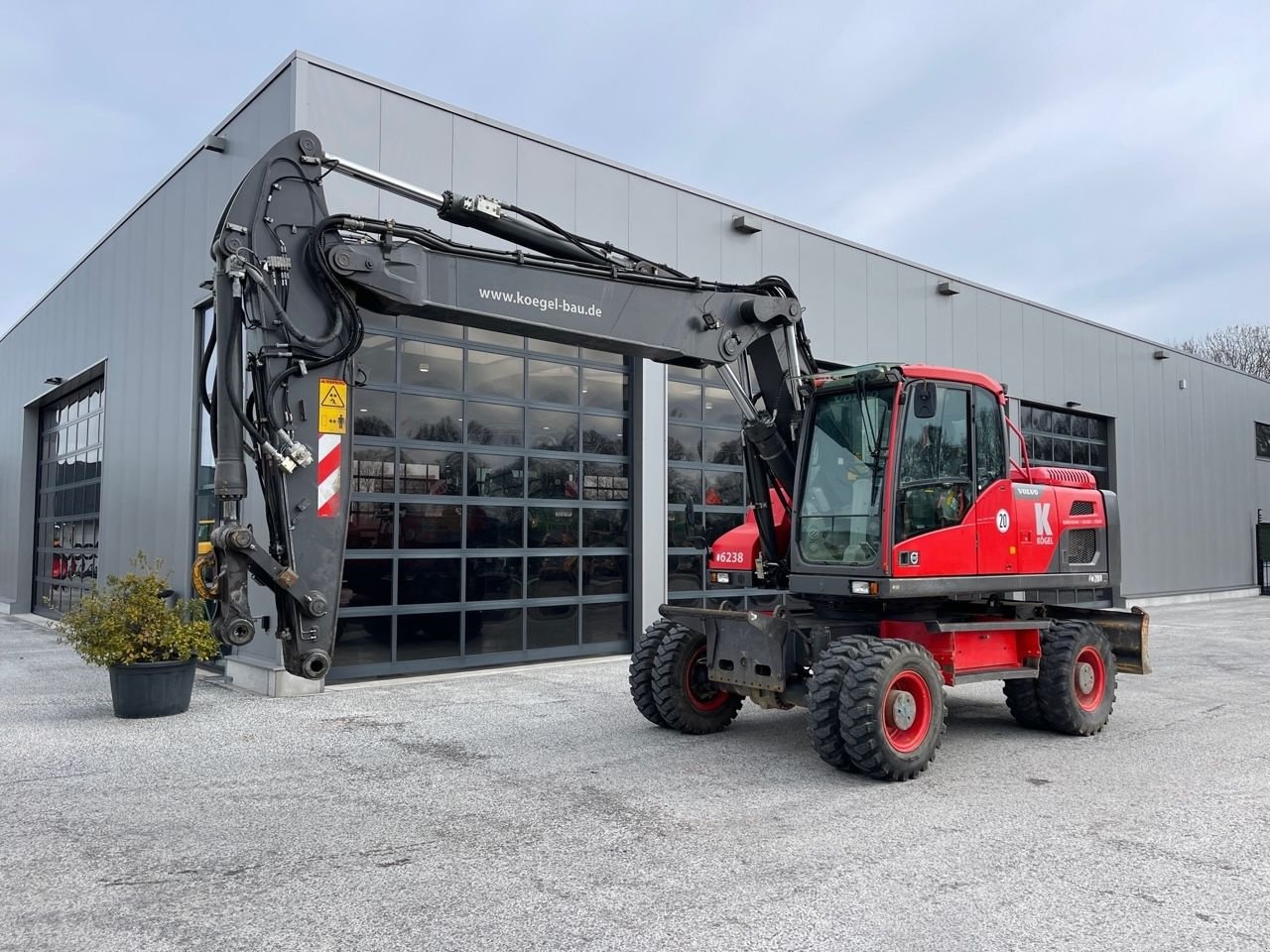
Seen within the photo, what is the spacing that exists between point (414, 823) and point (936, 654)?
12.9 ft

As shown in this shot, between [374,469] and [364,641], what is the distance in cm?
179

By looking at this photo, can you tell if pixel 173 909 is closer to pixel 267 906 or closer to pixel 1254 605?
pixel 267 906

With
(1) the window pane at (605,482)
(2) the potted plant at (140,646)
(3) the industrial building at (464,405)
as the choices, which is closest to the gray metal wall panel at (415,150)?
(3) the industrial building at (464,405)

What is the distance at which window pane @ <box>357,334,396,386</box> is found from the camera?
10.2 metres

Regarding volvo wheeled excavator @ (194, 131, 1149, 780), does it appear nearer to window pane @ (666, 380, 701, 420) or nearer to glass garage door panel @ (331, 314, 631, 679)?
glass garage door panel @ (331, 314, 631, 679)

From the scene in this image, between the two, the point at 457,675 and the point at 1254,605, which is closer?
the point at 457,675

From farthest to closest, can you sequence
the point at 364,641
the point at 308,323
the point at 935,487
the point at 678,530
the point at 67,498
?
the point at 67,498
the point at 678,530
the point at 364,641
the point at 935,487
the point at 308,323

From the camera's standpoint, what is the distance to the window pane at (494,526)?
10.9 meters

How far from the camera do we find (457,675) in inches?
416

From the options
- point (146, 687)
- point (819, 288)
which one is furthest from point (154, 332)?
point (819, 288)

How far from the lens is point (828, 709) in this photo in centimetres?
614

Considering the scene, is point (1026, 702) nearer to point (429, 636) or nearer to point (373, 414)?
point (429, 636)

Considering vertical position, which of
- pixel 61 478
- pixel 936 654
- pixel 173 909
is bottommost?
pixel 173 909

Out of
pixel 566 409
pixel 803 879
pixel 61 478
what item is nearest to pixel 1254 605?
pixel 566 409
